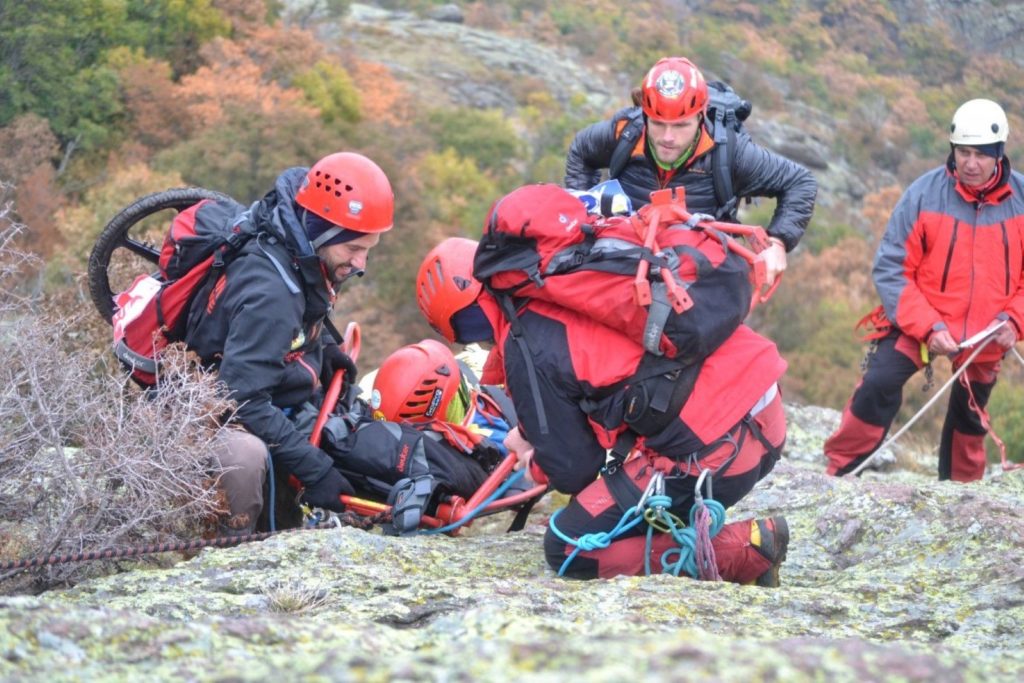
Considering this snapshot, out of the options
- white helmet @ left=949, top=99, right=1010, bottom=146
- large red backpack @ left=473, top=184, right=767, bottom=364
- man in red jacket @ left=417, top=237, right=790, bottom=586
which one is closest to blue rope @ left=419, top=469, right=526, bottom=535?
man in red jacket @ left=417, top=237, right=790, bottom=586

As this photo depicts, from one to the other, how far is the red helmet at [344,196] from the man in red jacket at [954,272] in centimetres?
329

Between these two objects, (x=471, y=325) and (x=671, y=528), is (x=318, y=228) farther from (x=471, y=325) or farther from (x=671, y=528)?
(x=671, y=528)

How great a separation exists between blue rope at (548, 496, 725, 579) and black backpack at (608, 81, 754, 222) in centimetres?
213

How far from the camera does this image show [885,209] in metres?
37.2

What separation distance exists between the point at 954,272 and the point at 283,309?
4.08 m

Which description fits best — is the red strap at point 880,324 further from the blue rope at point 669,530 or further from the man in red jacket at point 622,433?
the blue rope at point 669,530

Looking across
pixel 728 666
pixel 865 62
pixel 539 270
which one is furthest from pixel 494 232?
pixel 865 62

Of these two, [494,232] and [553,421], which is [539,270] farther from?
[553,421]

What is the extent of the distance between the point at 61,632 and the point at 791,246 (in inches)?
181

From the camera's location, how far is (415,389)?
570cm

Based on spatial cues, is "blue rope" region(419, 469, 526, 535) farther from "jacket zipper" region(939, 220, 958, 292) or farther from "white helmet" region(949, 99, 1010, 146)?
"white helmet" region(949, 99, 1010, 146)

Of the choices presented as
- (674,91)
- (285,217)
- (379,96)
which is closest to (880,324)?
(674,91)

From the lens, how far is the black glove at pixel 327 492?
16.9 feet

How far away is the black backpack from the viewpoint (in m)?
6.04
